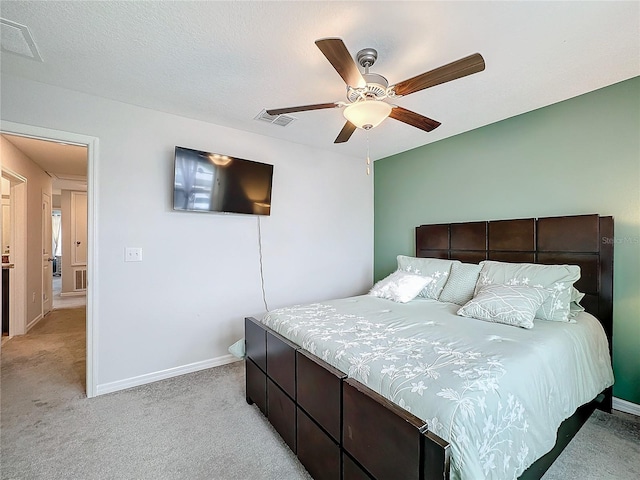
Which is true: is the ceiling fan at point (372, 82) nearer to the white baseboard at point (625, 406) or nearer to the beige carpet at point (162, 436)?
the beige carpet at point (162, 436)

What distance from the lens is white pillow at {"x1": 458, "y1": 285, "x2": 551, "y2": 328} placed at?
1942 millimetres

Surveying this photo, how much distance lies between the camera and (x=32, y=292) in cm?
426

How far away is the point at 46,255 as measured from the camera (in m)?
5.04

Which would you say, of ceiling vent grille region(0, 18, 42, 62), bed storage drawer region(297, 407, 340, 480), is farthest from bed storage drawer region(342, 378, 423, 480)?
ceiling vent grille region(0, 18, 42, 62)

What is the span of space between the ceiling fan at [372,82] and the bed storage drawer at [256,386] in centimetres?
186

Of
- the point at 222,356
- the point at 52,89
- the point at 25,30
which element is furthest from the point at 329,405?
the point at 52,89

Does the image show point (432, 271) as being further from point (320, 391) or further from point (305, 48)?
point (305, 48)

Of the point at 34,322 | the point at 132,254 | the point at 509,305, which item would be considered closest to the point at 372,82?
the point at 509,305

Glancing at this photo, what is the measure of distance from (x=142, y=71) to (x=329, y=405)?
2492 mm

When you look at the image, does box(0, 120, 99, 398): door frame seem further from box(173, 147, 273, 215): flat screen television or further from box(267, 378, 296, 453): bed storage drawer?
box(267, 378, 296, 453): bed storage drawer

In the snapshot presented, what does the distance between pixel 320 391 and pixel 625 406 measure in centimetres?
248

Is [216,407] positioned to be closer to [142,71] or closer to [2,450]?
[2,450]

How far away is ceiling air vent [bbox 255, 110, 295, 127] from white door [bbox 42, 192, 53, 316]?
4.42 m

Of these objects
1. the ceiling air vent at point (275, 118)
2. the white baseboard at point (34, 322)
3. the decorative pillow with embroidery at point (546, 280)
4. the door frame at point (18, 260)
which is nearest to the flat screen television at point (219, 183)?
the ceiling air vent at point (275, 118)
